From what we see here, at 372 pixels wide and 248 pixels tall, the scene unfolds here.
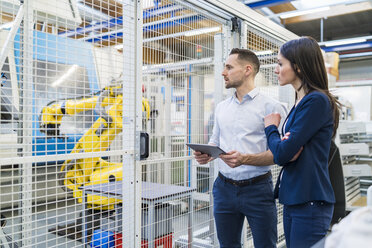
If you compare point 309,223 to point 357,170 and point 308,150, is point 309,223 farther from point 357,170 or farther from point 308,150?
point 357,170

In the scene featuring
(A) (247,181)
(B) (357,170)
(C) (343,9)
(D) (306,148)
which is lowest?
(B) (357,170)

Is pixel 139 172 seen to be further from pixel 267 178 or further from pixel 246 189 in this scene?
pixel 267 178

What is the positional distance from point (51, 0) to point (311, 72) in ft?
6.83

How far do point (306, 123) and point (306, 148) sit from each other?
A: 14 cm

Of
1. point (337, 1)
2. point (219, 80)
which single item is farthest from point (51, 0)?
point (337, 1)

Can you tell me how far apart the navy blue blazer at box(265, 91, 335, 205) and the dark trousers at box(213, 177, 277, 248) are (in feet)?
1.08

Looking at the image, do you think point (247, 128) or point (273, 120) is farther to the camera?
point (247, 128)

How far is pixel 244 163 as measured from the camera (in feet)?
5.71

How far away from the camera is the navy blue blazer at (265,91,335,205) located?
1.38 metres

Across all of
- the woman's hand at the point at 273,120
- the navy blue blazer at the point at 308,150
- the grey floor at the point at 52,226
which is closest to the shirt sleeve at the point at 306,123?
the navy blue blazer at the point at 308,150

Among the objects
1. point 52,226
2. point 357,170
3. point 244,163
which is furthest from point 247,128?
point 52,226

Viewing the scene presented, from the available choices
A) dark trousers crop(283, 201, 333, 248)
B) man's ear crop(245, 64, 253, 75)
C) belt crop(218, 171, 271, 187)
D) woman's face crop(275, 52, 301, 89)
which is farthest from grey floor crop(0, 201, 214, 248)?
woman's face crop(275, 52, 301, 89)

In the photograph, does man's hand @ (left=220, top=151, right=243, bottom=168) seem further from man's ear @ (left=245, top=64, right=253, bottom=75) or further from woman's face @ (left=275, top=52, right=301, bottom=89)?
man's ear @ (left=245, top=64, right=253, bottom=75)

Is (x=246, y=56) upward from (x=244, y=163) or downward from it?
upward
